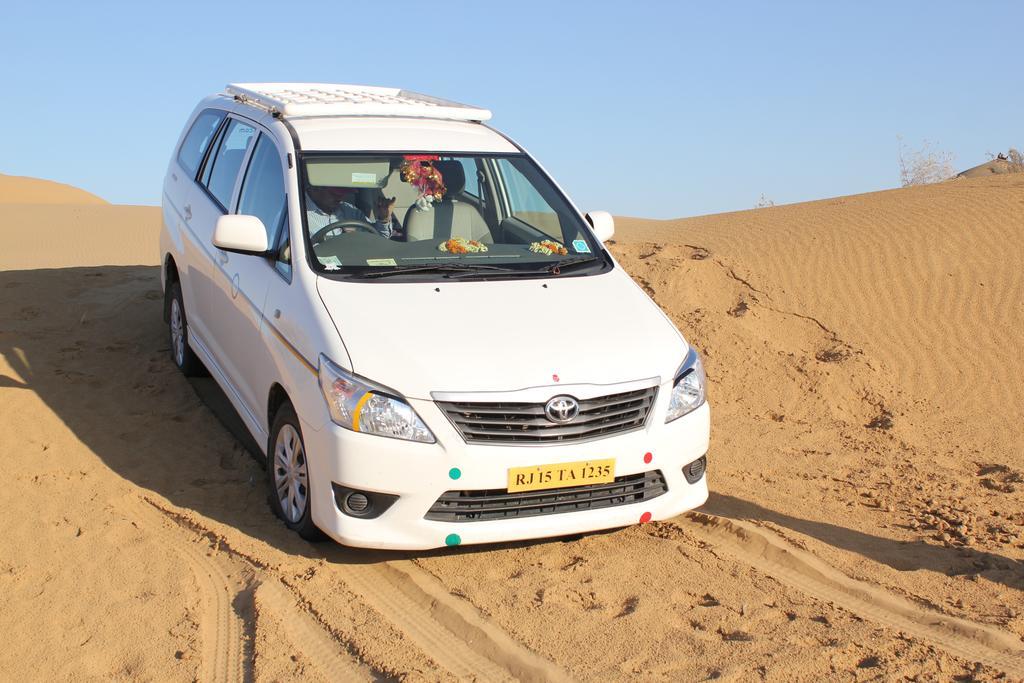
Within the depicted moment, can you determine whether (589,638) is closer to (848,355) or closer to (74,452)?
(74,452)

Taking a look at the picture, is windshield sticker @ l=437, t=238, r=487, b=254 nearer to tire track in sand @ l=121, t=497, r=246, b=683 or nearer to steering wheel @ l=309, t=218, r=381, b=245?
steering wheel @ l=309, t=218, r=381, b=245

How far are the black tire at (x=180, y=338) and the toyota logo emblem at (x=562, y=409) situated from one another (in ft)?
12.2

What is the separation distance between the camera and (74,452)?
21.3 ft

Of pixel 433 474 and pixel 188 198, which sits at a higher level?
pixel 188 198

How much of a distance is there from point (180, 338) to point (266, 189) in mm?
2100

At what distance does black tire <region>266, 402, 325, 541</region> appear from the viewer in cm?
520

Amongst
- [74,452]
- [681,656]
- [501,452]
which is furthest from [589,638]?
[74,452]

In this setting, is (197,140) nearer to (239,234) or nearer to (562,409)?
(239,234)

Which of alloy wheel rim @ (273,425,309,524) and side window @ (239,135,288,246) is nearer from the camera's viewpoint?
alloy wheel rim @ (273,425,309,524)

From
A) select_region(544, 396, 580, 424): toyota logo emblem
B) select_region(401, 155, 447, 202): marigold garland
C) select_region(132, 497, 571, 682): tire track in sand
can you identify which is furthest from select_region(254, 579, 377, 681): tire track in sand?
select_region(401, 155, 447, 202): marigold garland

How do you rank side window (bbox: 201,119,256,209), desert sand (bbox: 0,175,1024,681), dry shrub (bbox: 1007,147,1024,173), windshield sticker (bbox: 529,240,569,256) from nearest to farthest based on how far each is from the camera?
desert sand (bbox: 0,175,1024,681), windshield sticker (bbox: 529,240,569,256), side window (bbox: 201,119,256,209), dry shrub (bbox: 1007,147,1024,173)

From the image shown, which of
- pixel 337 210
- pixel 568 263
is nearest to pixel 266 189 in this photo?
pixel 337 210

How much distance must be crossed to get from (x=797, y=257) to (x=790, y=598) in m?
7.53

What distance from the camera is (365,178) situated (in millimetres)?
6266
